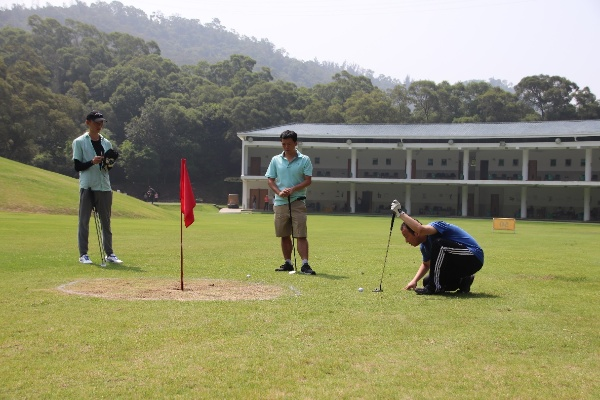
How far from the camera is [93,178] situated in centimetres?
1199

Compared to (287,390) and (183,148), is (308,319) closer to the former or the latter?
(287,390)

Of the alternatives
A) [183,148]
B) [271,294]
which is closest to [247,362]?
[271,294]

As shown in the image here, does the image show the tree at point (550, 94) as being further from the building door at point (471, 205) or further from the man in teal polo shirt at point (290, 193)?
the man in teal polo shirt at point (290, 193)

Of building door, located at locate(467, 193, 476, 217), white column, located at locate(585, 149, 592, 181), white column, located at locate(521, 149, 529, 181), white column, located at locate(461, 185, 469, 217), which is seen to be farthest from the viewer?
building door, located at locate(467, 193, 476, 217)

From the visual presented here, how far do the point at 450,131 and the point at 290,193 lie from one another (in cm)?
6196

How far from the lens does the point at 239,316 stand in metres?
6.81

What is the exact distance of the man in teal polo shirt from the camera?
37.4 feet

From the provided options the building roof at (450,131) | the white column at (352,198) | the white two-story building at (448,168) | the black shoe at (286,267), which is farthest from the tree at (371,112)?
the black shoe at (286,267)

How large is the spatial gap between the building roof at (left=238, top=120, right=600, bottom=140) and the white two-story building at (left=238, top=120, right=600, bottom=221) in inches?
4.0

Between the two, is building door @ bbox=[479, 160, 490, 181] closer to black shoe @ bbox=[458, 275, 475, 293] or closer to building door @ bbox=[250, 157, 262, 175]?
building door @ bbox=[250, 157, 262, 175]

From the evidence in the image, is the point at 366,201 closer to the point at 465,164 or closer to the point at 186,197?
the point at 465,164

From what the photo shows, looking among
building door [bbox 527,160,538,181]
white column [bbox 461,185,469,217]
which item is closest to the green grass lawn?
white column [bbox 461,185,469,217]

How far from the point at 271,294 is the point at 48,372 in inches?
156

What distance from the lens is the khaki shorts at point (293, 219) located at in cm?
1142
